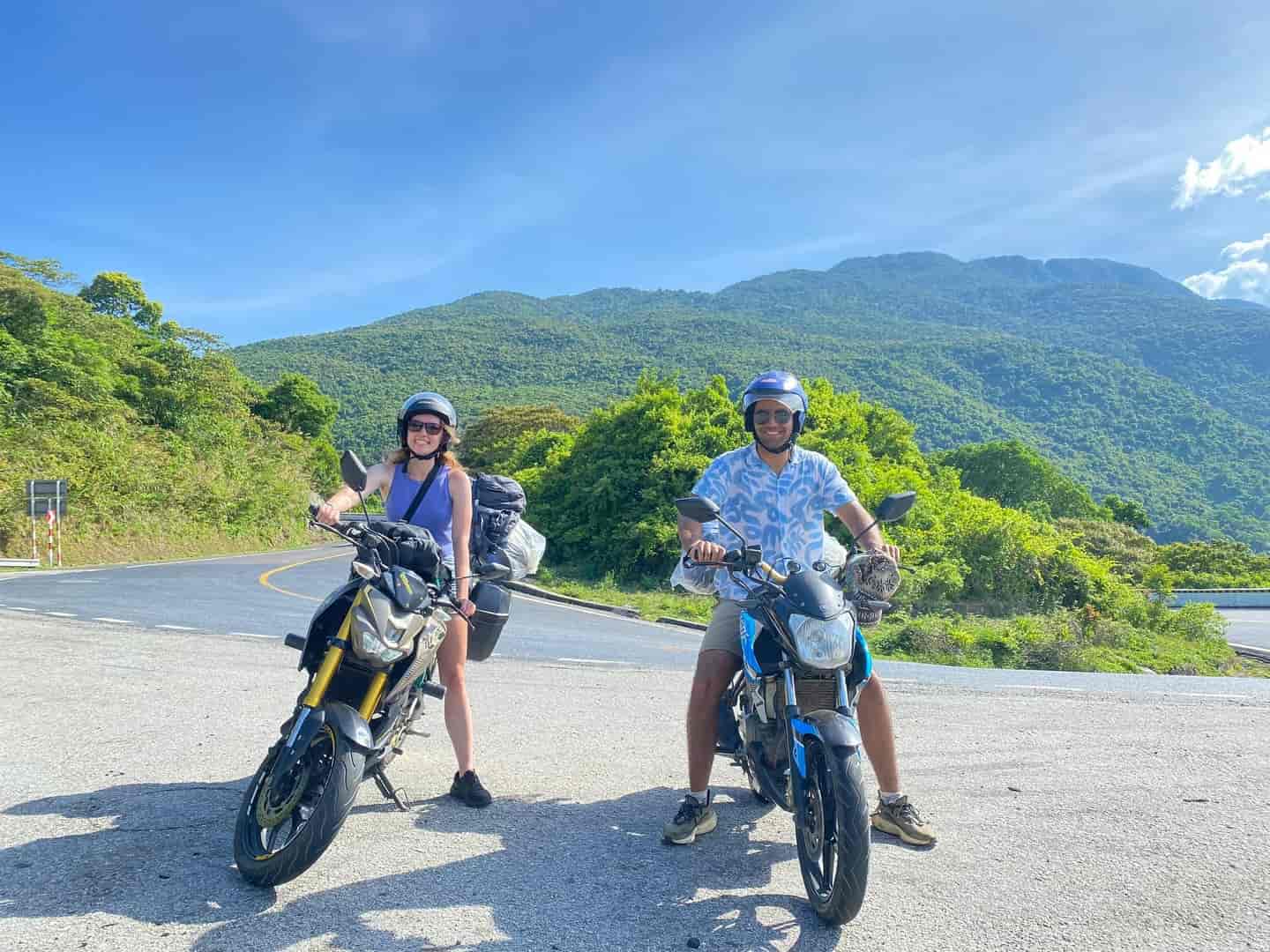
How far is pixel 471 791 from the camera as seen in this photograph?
13.6 feet

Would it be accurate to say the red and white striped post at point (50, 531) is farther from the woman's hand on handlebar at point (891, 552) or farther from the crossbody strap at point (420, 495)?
the woman's hand on handlebar at point (891, 552)

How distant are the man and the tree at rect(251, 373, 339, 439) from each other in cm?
5171

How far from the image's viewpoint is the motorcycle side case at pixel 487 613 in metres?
4.16

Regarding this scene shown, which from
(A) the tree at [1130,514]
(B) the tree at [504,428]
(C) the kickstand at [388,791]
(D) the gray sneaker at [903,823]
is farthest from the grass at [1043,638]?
(A) the tree at [1130,514]

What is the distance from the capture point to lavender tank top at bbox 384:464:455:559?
4.05 meters

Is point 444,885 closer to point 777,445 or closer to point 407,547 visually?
point 407,547

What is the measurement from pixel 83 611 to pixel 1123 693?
456 inches

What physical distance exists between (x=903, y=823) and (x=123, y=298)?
64.4m

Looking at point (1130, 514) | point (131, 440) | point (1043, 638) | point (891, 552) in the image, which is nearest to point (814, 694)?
point (891, 552)

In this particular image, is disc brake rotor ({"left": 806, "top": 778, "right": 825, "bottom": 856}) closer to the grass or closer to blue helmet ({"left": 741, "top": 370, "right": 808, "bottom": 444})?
blue helmet ({"left": 741, "top": 370, "right": 808, "bottom": 444})

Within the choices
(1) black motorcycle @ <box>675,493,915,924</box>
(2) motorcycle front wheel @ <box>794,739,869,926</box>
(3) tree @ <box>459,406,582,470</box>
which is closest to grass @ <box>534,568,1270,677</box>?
(1) black motorcycle @ <box>675,493,915,924</box>

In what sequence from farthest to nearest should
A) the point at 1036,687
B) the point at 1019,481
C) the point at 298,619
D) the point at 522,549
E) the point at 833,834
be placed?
the point at 1019,481 < the point at 298,619 < the point at 1036,687 < the point at 522,549 < the point at 833,834

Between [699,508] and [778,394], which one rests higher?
[778,394]

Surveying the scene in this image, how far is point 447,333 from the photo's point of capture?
479 ft
